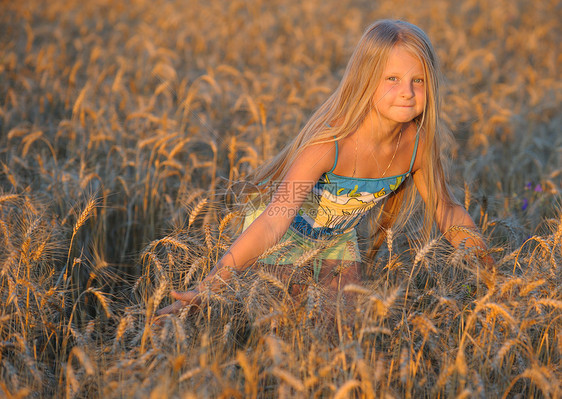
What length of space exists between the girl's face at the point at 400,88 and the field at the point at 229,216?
59 cm

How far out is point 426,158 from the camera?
243 cm

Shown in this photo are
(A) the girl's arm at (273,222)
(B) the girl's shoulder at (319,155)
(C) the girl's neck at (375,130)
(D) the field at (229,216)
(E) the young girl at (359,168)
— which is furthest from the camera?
(C) the girl's neck at (375,130)

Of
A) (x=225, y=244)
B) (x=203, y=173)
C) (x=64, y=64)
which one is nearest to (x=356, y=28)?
(x=64, y=64)

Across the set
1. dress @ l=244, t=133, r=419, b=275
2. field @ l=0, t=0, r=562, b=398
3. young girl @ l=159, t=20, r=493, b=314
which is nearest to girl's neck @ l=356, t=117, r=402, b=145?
young girl @ l=159, t=20, r=493, b=314

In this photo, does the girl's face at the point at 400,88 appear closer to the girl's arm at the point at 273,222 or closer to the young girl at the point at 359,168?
the young girl at the point at 359,168

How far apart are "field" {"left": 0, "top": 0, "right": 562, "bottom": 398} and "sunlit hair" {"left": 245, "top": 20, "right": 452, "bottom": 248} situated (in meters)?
0.30

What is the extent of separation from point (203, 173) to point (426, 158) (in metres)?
1.56

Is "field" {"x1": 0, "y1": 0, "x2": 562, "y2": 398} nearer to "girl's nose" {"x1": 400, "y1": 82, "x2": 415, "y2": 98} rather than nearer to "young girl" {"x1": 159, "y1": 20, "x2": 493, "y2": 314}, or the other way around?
"young girl" {"x1": 159, "y1": 20, "x2": 493, "y2": 314}

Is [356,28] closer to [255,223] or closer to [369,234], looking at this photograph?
[369,234]

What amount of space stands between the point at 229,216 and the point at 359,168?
0.66 m

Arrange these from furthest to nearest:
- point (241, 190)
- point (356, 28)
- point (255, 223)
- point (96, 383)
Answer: point (356, 28) < point (241, 190) < point (255, 223) < point (96, 383)

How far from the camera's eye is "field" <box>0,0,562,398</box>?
1593mm

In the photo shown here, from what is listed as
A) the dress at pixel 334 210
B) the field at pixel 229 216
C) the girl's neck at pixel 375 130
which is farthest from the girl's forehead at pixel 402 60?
the field at pixel 229 216

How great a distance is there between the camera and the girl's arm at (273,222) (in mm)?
1895
